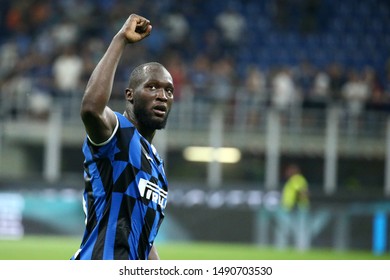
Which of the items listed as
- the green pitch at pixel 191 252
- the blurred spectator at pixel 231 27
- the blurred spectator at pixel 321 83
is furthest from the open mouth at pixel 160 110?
the blurred spectator at pixel 231 27

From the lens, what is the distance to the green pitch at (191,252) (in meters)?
13.3

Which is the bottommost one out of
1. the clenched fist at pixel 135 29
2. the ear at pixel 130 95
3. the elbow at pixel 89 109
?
the elbow at pixel 89 109

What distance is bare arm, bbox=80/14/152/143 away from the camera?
380cm

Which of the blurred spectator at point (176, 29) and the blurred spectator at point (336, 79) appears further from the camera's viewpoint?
the blurred spectator at point (176, 29)

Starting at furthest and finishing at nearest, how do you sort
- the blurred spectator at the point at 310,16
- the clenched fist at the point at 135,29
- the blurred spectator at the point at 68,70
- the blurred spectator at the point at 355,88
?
the blurred spectator at the point at 310,16, the blurred spectator at the point at 355,88, the blurred spectator at the point at 68,70, the clenched fist at the point at 135,29

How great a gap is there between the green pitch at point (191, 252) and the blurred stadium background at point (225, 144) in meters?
0.37

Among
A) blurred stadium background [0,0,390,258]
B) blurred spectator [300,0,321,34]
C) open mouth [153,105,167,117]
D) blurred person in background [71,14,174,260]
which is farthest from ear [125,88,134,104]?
blurred spectator [300,0,321,34]

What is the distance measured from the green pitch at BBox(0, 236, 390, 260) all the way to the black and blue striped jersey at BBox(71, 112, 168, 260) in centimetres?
873

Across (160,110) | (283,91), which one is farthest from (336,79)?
(160,110)

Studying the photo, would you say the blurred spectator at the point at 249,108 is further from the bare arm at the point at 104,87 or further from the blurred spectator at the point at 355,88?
the bare arm at the point at 104,87

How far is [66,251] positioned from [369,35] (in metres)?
9.62

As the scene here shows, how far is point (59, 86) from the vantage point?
17.2 metres

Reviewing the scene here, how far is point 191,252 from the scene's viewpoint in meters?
14.5

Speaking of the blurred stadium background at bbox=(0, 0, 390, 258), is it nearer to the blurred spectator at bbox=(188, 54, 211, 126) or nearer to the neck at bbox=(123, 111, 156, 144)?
the blurred spectator at bbox=(188, 54, 211, 126)
